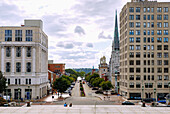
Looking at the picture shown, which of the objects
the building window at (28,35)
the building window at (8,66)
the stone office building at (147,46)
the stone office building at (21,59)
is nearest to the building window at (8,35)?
the stone office building at (21,59)

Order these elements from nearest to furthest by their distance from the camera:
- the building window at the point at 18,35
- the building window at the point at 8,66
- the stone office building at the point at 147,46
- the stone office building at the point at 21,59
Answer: the stone office building at the point at 21,59
the building window at the point at 18,35
the building window at the point at 8,66
the stone office building at the point at 147,46

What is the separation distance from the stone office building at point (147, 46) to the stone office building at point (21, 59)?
3434cm

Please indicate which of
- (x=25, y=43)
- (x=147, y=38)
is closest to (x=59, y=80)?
(x=25, y=43)

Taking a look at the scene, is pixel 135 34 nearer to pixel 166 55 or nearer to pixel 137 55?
pixel 137 55

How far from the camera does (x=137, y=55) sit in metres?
90.9

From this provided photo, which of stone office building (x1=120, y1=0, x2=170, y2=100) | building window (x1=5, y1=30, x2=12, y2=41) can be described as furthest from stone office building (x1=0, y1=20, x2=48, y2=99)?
stone office building (x1=120, y1=0, x2=170, y2=100)

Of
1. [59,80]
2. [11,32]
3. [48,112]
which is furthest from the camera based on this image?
[59,80]

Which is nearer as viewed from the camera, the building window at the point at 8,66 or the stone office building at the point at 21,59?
the stone office building at the point at 21,59

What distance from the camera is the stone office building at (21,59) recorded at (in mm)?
86125

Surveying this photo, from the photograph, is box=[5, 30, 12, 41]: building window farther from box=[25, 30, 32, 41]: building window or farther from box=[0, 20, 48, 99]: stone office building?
box=[25, 30, 32, 41]: building window

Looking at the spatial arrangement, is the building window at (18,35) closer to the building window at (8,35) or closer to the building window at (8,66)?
the building window at (8,35)

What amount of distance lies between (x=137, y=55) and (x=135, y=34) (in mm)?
7968

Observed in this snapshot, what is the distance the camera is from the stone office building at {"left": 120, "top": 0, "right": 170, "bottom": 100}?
89.7m

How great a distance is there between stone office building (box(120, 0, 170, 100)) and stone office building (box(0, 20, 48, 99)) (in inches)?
1352
